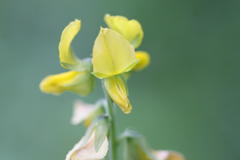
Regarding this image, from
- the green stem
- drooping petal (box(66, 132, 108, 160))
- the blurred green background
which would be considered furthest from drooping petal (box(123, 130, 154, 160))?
the blurred green background

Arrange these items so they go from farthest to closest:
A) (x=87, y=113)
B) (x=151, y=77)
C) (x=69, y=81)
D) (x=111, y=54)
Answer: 1. (x=151, y=77)
2. (x=87, y=113)
3. (x=69, y=81)
4. (x=111, y=54)

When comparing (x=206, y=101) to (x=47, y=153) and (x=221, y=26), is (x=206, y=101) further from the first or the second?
(x=47, y=153)

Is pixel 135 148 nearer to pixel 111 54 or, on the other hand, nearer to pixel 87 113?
pixel 87 113

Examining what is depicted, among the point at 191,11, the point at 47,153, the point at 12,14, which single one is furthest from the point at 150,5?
the point at 47,153

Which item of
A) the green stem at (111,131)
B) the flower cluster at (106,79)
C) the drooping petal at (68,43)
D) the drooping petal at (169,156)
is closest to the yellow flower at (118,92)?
the flower cluster at (106,79)

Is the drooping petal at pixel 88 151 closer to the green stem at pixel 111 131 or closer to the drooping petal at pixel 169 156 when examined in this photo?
the green stem at pixel 111 131

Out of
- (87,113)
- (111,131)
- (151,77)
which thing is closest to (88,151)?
(111,131)
